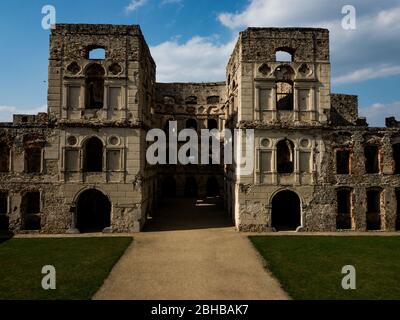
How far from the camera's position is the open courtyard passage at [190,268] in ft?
36.1

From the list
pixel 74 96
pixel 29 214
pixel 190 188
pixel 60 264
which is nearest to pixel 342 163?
pixel 190 188

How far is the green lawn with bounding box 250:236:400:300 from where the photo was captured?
35.6ft

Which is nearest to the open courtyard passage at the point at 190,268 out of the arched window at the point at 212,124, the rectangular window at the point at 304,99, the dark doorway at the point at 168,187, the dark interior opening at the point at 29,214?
the dark interior opening at the point at 29,214

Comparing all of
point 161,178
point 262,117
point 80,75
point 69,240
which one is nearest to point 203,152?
point 161,178

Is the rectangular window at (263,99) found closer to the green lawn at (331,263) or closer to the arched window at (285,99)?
the arched window at (285,99)

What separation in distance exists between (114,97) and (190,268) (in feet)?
41.1

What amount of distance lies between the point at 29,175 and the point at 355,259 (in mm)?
19507

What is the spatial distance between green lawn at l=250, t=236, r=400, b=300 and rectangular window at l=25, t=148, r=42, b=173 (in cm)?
1548

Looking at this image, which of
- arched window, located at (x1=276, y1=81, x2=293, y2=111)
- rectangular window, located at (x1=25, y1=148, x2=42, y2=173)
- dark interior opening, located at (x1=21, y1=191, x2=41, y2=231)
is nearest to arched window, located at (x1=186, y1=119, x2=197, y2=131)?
arched window, located at (x1=276, y1=81, x2=293, y2=111)

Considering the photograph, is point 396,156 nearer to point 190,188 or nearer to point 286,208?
point 286,208

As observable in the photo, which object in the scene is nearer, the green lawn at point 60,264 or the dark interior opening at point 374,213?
the green lawn at point 60,264

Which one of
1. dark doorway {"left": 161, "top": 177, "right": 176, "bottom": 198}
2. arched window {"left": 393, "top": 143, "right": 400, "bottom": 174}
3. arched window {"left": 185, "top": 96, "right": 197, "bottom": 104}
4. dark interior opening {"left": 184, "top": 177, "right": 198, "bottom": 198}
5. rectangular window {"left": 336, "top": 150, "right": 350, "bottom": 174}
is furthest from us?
dark interior opening {"left": 184, "top": 177, "right": 198, "bottom": 198}

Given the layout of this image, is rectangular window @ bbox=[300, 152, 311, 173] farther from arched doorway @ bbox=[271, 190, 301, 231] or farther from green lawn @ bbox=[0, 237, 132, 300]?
green lawn @ bbox=[0, 237, 132, 300]

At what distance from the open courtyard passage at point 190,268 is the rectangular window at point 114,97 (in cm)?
864
